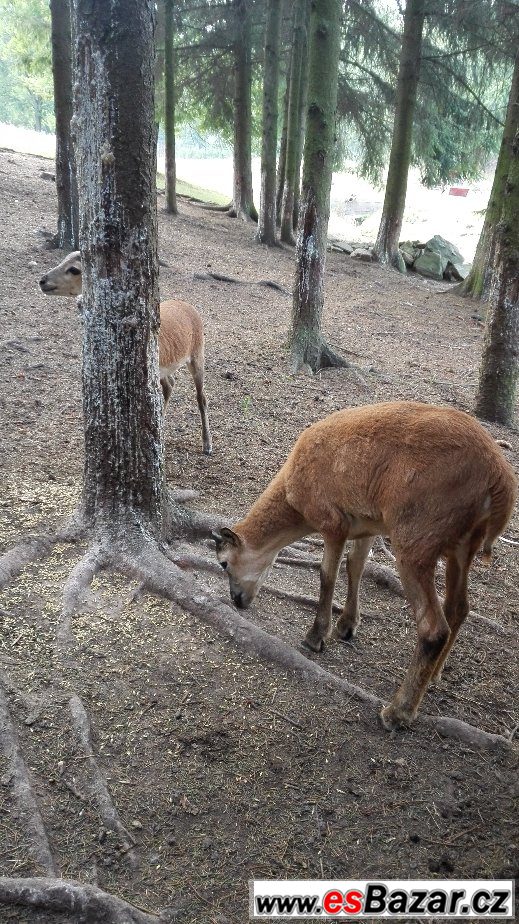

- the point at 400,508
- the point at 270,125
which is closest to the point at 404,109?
the point at 270,125

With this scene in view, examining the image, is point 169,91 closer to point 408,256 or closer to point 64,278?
point 408,256

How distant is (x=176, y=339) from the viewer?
6711 millimetres

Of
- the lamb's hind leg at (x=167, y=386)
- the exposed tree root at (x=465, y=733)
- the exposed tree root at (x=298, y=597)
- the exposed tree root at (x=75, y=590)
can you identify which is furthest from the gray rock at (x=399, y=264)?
the exposed tree root at (x=465, y=733)

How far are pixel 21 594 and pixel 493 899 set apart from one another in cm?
280

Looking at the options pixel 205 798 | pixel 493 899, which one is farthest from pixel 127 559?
pixel 493 899

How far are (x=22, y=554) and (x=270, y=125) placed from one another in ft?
54.8

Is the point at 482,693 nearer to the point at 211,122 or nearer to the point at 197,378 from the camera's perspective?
the point at 197,378

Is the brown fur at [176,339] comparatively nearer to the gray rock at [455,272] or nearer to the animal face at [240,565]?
the animal face at [240,565]

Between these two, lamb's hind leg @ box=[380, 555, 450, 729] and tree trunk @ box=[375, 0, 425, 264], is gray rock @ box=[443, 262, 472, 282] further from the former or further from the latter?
lamb's hind leg @ box=[380, 555, 450, 729]

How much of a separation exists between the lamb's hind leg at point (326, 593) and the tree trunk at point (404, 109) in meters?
16.0

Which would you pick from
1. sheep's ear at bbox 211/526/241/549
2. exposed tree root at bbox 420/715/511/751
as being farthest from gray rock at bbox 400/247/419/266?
exposed tree root at bbox 420/715/511/751

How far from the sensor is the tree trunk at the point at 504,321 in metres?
7.71

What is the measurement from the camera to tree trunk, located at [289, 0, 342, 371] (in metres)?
8.45

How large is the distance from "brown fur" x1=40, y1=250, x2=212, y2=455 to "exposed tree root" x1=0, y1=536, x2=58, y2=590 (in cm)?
253
